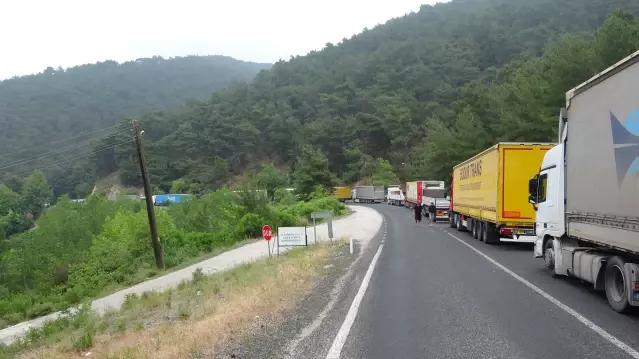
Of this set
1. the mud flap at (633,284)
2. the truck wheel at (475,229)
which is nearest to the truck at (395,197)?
the truck wheel at (475,229)

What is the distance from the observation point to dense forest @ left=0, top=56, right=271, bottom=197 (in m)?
101

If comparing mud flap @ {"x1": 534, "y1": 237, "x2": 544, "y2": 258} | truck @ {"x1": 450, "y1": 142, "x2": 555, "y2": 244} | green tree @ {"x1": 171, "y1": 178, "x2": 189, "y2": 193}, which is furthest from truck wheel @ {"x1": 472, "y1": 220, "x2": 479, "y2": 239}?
green tree @ {"x1": 171, "y1": 178, "x2": 189, "y2": 193}

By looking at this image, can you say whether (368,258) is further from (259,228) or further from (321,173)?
(321,173)

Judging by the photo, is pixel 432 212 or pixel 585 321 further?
pixel 432 212

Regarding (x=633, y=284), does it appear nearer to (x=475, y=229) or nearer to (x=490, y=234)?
(x=490, y=234)

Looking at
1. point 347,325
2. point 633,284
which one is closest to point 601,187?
point 633,284

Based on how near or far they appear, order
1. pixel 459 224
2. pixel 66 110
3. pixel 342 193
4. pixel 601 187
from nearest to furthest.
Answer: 1. pixel 601 187
2. pixel 459 224
3. pixel 342 193
4. pixel 66 110

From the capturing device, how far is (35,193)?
8206 centimetres

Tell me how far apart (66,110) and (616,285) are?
14921 centimetres

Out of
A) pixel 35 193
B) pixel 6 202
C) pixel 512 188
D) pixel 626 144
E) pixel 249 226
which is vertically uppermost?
pixel 626 144

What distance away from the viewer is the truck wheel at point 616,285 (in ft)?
27.8

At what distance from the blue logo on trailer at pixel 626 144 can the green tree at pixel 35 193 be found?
85.5m

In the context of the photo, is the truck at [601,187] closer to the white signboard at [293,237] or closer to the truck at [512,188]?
the truck at [512,188]

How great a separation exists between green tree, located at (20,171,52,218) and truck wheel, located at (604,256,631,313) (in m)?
85.1
